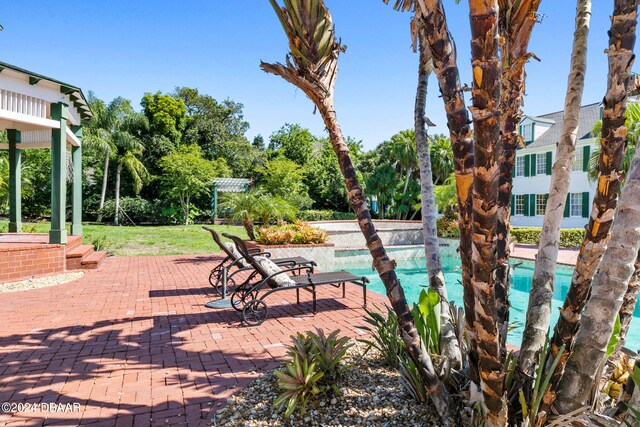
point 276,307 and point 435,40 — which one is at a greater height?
point 435,40

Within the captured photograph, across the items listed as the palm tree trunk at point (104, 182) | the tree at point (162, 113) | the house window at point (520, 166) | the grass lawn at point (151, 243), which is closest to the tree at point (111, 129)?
the palm tree trunk at point (104, 182)

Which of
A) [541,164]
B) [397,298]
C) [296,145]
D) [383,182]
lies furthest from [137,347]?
[296,145]

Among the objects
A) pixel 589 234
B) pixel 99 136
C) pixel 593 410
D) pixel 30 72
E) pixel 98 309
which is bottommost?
pixel 98 309

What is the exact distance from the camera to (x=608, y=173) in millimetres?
2152

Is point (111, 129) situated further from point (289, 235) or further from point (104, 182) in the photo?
point (289, 235)

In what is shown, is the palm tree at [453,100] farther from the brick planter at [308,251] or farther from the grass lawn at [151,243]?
the grass lawn at [151,243]

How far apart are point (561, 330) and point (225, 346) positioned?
365 centimetres

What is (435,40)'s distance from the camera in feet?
6.59

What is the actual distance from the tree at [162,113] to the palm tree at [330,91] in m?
30.4

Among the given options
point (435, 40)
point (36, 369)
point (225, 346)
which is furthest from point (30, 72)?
point (435, 40)

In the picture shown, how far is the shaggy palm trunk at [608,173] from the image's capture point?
2088 millimetres

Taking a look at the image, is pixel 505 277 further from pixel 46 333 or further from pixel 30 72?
pixel 30 72

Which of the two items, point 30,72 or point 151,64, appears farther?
point 151,64

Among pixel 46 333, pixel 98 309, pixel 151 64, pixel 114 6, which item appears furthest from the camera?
pixel 151 64
